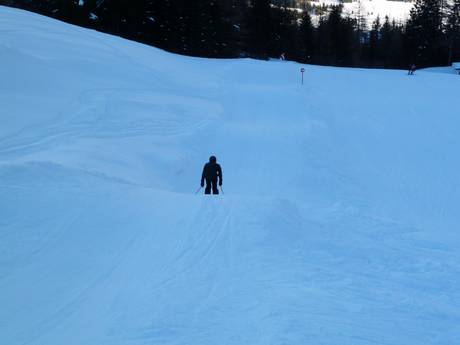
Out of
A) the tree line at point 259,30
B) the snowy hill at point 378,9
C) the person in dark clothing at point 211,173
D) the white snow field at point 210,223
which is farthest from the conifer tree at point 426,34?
the person in dark clothing at point 211,173

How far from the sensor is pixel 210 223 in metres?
8.67

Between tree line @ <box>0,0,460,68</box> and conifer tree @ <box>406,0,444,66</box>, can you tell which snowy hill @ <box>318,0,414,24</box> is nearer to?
tree line @ <box>0,0,460,68</box>

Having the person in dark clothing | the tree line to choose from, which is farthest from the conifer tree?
the person in dark clothing

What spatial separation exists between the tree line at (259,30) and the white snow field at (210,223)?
2653 cm

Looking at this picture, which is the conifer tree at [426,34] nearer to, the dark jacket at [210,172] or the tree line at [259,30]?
the tree line at [259,30]

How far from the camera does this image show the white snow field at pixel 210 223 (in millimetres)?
5488

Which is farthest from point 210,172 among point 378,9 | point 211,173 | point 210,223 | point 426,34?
point 378,9

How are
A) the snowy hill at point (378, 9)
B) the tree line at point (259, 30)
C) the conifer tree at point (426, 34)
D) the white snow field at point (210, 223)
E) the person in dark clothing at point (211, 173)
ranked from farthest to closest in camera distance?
the snowy hill at point (378, 9)
the conifer tree at point (426, 34)
the tree line at point (259, 30)
the person in dark clothing at point (211, 173)
the white snow field at point (210, 223)

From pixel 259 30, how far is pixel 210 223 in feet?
177

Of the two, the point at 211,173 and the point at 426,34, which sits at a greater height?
the point at 426,34

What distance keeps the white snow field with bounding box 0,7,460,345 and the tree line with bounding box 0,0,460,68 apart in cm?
2653

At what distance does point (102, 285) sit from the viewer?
640cm

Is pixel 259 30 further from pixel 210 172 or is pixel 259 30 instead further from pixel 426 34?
pixel 210 172

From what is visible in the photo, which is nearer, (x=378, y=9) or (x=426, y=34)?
(x=426, y=34)
